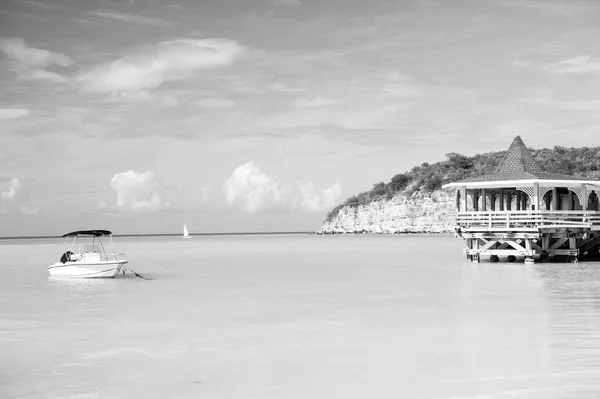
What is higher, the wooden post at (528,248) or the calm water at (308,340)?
the wooden post at (528,248)

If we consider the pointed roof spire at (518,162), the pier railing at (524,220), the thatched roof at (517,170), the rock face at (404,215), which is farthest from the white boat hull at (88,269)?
the rock face at (404,215)

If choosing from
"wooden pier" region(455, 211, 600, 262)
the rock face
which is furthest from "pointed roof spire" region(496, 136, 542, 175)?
the rock face

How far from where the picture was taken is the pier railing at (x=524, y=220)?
3638 cm

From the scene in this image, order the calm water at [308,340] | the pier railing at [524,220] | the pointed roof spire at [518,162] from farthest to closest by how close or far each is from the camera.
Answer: the pointed roof spire at [518,162]
the pier railing at [524,220]
the calm water at [308,340]

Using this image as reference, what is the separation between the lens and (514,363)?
42.2 ft

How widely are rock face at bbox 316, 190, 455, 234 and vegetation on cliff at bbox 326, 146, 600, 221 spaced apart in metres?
1.45

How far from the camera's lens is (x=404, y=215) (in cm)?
13512

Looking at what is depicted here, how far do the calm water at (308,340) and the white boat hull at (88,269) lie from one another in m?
3.29

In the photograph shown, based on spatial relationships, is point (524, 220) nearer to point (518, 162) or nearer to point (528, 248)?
point (528, 248)

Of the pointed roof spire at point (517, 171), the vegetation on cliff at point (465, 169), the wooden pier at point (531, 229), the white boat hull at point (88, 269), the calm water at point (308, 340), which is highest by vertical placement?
the vegetation on cliff at point (465, 169)

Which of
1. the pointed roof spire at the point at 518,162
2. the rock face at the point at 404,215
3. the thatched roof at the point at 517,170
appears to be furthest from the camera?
the rock face at the point at 404,215

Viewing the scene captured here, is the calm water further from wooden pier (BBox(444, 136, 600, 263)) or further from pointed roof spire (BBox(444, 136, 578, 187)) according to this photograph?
pointed roof spire (BBox(444, 136, 578, 187))

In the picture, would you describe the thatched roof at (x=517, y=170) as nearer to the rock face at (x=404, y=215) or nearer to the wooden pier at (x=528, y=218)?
the wooden pier at (x=528, y=218)

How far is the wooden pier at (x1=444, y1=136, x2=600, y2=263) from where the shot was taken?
36.5 metres
